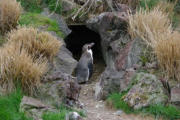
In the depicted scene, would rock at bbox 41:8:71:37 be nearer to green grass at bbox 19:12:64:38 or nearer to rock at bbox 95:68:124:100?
green grass at bbox 19:12:64:38

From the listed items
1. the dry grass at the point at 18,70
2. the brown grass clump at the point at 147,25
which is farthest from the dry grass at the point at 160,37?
the dry grass at the point at 18,70

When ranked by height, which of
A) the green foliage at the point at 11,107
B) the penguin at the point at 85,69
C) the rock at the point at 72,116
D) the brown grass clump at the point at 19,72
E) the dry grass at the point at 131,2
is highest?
the dry grass at the point at 131,2

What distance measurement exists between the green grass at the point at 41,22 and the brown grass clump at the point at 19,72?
8.81 feet

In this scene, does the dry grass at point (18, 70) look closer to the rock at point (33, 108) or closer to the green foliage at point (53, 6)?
the rock at point (33, 108)

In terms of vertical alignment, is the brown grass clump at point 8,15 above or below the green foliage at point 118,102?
above

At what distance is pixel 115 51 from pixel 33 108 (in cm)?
317

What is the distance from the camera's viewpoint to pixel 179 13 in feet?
36.0

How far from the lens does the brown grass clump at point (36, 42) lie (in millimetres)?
7159

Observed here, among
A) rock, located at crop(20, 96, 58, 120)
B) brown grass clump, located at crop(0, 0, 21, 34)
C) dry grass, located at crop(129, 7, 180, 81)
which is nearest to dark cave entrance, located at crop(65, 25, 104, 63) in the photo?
brown grass clump, located at crop(0, 0, 21, 34)

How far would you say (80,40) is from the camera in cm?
1138

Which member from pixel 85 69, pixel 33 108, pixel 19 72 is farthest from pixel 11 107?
pixel 85 69

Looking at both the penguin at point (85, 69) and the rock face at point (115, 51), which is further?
the penguin at point (85, 69)

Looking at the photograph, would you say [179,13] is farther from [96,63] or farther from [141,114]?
[141,114]

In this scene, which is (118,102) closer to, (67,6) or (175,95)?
(175,95)
